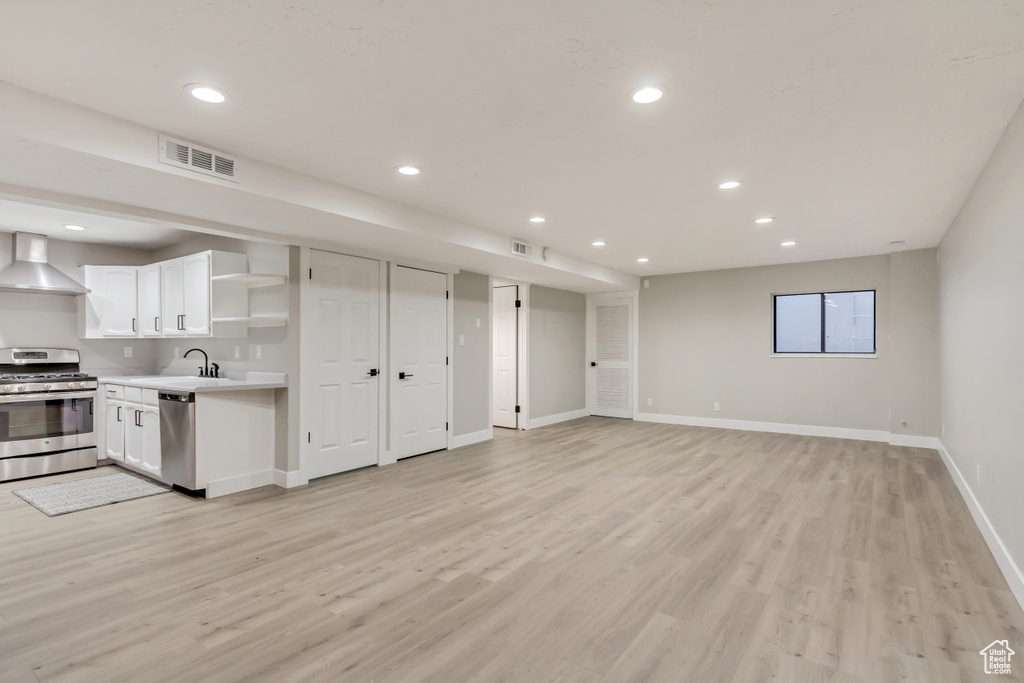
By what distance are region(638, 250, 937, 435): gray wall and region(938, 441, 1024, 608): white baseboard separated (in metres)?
1.98

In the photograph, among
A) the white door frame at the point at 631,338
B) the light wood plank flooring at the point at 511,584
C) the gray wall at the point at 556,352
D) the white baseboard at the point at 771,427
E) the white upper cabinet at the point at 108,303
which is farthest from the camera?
the white door frame at the point at 631,338

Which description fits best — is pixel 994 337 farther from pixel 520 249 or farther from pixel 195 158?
pixel 195 158

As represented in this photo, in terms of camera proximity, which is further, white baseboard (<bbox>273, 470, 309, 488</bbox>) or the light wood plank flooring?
Result: white baseboard (<bbox>273, 470, 309, 488</bbox>)

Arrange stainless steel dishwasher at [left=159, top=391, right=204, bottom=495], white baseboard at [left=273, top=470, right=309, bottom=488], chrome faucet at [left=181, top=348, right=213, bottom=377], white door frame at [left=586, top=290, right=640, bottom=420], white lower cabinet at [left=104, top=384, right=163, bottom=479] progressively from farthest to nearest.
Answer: white door frame at [left=586, top=290, right=640, bottom=420] → chrome faucet at [left=181, top=348, right=213, bottom=377] → white lower cabinet at [left=104, top=384, right=163, bottom=479] → white baseboard at [left=273, top=470, right=309, bottom=488] → stainless steel dishwasher at [left=159, top=391, right=204, bottom=495]

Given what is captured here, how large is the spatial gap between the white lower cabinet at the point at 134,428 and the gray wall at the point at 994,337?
6039 mm

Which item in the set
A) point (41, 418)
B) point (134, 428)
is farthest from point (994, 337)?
point (41, 418)

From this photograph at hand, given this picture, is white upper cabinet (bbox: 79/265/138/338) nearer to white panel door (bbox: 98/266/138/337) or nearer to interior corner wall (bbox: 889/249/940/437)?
white panel door (bbox: 98/266/138/337)

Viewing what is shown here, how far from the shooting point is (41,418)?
16.0 feet

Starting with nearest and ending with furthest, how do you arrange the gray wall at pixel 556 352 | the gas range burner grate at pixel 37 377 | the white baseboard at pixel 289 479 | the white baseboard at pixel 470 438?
1. the white baseboard at pixel 289 479
2. the gas range burner grate at pixel 37 377
3. the white baseboard at pixel 470 438
4. the gray wall at pixel 556 352

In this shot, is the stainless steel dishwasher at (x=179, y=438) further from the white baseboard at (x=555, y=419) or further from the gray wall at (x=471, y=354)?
the white baseboard at (x=555, y=419)

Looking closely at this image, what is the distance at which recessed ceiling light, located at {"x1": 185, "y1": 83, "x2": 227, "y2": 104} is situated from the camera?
2.22 meters

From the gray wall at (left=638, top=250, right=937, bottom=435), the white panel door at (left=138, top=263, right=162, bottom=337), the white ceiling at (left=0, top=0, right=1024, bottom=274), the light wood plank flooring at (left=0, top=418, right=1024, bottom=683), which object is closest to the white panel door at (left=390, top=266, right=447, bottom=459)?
the light wood plank flooring at (left=0, top=418, right=1024, bottom=683)

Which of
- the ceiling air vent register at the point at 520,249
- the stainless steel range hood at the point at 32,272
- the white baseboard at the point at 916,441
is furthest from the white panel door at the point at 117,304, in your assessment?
the white baseboard at the point at 916,441

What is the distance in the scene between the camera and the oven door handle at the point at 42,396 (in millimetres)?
4719
